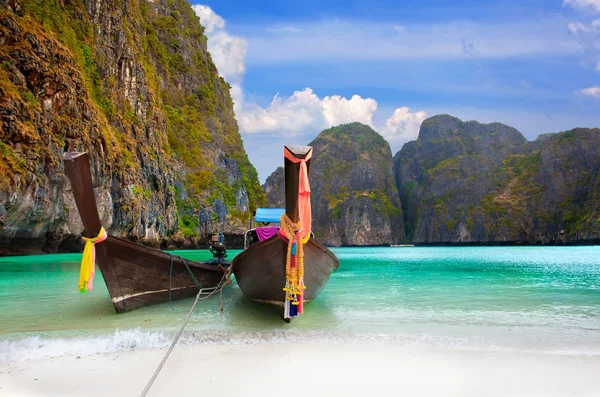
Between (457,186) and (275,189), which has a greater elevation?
(457,186)

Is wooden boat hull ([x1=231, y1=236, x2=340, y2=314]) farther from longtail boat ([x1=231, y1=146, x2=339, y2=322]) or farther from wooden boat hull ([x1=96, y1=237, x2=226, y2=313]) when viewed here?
wooden boat hull ([x1=96, y1=237, x2=226, y2=313])

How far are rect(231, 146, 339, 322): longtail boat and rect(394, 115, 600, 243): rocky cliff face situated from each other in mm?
92194

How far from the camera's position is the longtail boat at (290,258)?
17.7 ft

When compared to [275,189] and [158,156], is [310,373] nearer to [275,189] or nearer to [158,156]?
[158,156]

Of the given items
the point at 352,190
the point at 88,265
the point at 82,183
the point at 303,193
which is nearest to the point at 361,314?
the point at 303,193

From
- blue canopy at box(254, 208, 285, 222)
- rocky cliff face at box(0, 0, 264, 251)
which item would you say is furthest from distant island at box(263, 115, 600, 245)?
blue canopy at box(254, 208, 285, 222)

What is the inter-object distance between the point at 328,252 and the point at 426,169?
153m

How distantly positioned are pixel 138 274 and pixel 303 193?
422 cm

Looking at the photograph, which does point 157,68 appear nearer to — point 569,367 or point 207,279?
point 207,279

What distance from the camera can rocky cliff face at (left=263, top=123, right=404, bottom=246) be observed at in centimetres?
13962

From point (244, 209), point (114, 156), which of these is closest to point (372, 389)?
point (114, 156)

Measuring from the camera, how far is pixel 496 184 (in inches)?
4779

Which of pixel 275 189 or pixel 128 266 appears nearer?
pixel 128 266

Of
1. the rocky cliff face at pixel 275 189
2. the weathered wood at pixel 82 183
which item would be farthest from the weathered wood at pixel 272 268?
the rocky cliff face at pixel 275 189
